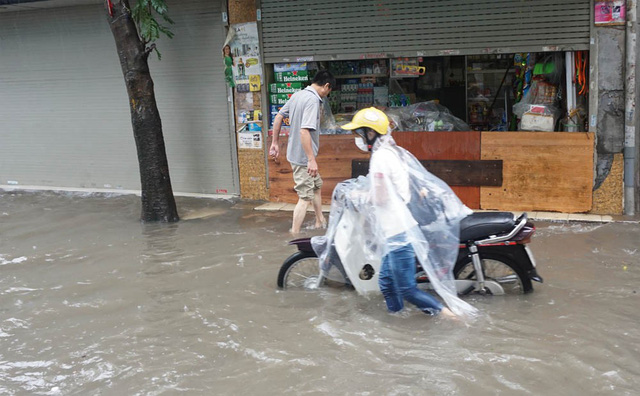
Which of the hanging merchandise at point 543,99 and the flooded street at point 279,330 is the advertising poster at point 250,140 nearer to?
the flooded street at point 279,330

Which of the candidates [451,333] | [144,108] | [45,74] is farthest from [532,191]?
[45,74]

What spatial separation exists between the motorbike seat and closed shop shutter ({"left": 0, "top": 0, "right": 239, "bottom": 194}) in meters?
5.54

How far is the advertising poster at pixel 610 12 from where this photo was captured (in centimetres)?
758

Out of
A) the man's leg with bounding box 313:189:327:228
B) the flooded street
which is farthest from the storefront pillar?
the flooded street

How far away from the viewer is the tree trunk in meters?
8.27

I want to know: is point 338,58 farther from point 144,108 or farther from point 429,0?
point 144,108

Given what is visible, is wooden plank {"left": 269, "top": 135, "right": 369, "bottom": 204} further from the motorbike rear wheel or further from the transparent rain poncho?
the motorbike rear wheel

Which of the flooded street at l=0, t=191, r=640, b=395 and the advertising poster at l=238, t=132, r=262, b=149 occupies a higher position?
the advertising poster at l=238, t=132, r=262, b=149

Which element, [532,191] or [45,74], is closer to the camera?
[532,191]

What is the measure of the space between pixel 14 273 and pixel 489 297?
4858mm

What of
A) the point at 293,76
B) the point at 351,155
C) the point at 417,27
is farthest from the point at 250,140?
the point at 417,27

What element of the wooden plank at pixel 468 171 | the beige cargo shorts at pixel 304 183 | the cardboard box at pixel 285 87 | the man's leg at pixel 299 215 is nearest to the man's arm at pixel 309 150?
the beige cargo shorts at pixel 304 183

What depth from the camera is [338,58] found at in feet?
29.3

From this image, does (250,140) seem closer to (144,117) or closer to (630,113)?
(144,117)
